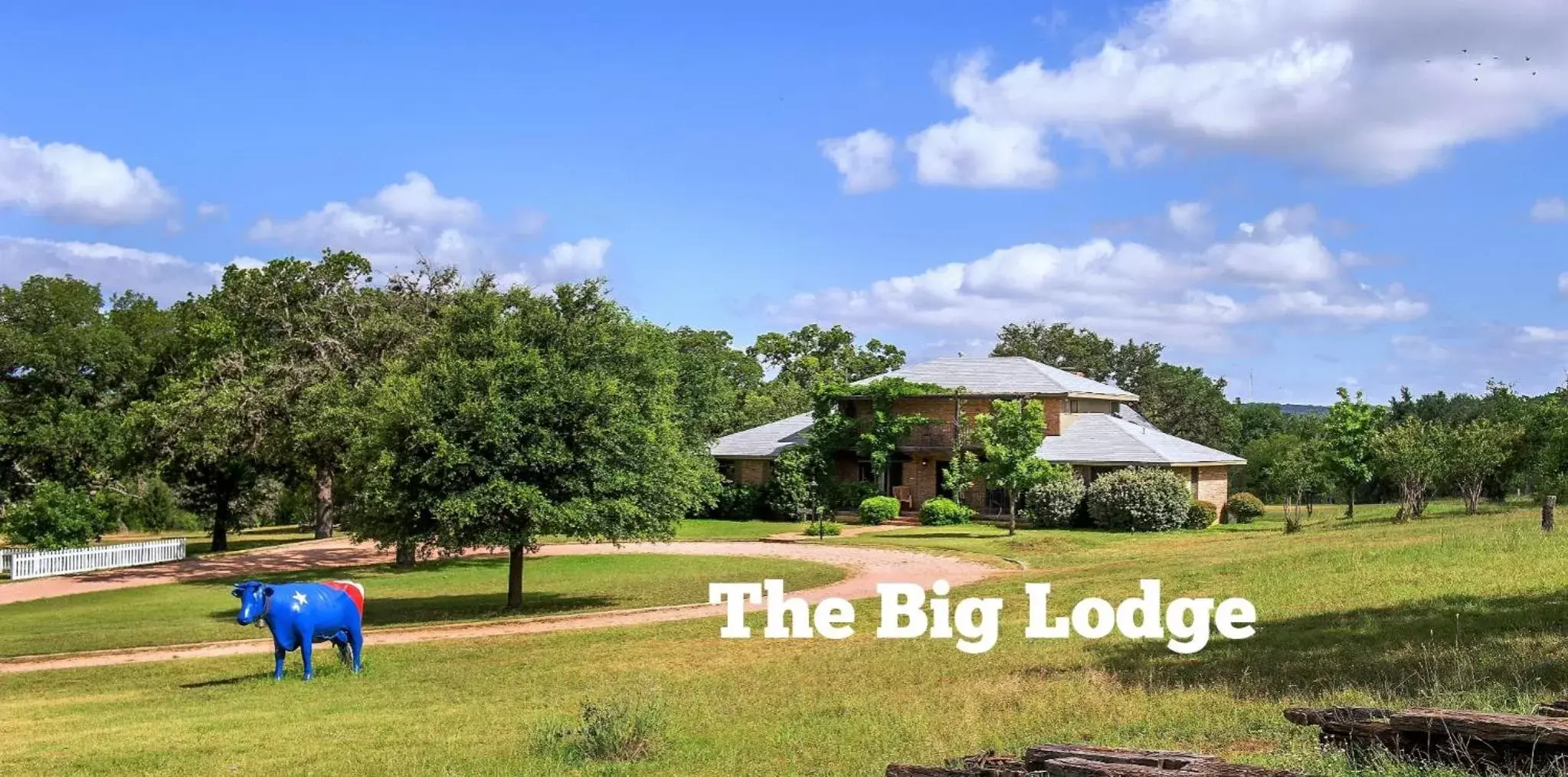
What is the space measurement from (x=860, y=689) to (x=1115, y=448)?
123 feet

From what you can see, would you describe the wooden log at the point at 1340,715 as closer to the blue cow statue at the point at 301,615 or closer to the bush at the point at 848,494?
the blue cow statue at the point at 301,615

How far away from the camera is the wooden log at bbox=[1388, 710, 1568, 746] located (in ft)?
22.3

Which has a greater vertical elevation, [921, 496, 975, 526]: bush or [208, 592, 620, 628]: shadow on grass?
[921, 496, 975, 526]: bush

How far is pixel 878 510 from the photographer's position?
49.8 m

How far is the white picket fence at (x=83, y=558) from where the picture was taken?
125ft

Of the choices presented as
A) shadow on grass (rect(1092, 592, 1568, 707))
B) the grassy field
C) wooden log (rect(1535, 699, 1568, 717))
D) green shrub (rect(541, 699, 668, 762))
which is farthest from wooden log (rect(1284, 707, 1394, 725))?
green shrub (rect(541, 699, 668, 762))

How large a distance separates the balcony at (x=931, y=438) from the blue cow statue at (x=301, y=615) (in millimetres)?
35928

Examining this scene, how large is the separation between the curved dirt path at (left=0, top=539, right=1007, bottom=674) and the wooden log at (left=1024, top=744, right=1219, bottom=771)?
16903 millimetres

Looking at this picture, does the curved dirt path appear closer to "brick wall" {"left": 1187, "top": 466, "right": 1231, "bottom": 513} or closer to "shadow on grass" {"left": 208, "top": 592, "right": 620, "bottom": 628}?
"shadow on grass" {"left": 208, "top": 592, "right": 620, "bottom": 628}

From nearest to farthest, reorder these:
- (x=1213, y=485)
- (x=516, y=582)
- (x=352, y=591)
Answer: (x=352, y=591)
(x=516, y=582)
(x=1213, y=485)

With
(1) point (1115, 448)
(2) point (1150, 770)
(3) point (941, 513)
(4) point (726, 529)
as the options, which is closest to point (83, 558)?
(4) point (726, 529)

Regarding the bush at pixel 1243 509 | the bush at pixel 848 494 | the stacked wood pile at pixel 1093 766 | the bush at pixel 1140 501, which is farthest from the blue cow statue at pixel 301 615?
the bush at pixel 1243 509

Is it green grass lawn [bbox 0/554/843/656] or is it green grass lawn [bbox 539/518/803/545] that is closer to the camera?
green grass lawn [bbox 0/554/843/656]

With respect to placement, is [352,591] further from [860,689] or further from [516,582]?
[860,689]
